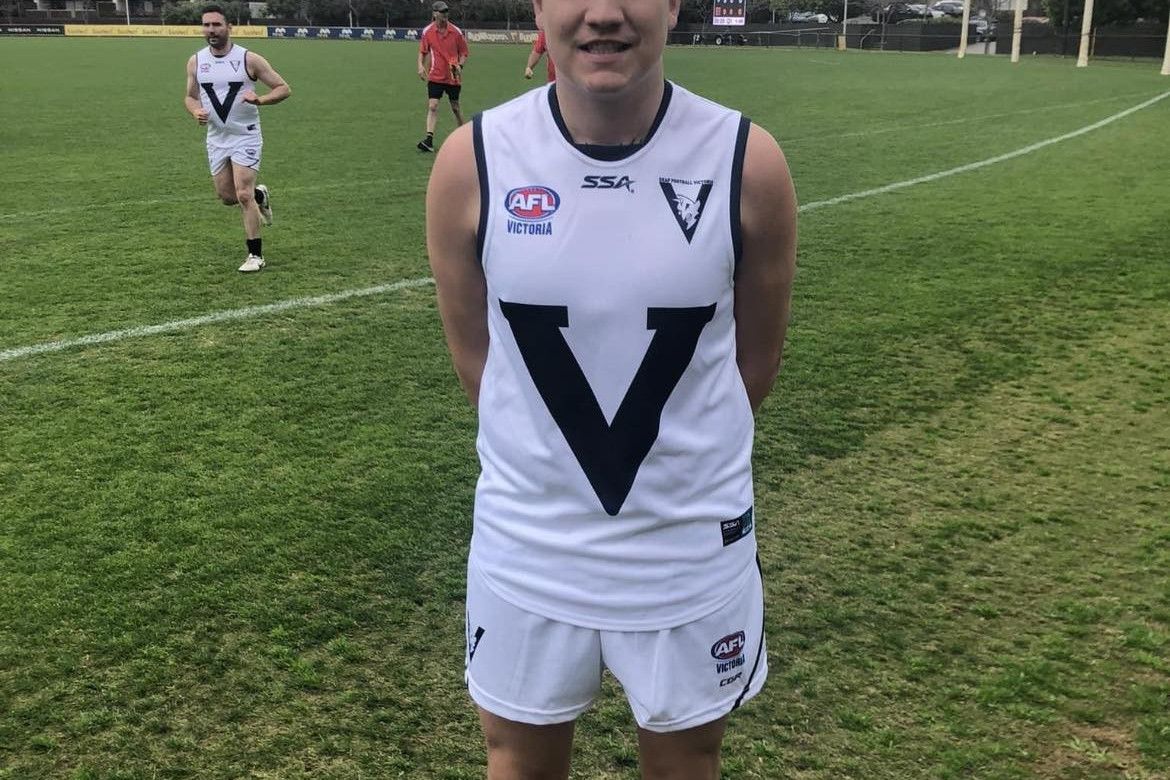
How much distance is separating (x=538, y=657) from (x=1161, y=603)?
2.97 meters

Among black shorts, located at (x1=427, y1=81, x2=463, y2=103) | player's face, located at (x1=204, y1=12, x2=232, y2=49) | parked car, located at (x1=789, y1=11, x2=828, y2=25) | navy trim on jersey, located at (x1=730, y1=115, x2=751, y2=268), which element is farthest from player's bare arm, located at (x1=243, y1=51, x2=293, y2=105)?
parked car, located at (x1=789, y1=11, x2=828, y2=25)

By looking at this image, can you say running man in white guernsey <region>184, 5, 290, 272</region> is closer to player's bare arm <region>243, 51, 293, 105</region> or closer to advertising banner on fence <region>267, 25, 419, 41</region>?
player's bare arm <region>243, 51, 293, 105</region>

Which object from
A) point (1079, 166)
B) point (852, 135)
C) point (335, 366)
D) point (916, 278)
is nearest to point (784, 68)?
point (852, 135)

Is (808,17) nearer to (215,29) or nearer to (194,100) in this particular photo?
(194,100)

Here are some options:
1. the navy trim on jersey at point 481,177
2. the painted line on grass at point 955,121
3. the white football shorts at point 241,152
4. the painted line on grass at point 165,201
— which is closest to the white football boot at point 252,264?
the white football shorts at point 241,152

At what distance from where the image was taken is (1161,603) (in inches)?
148

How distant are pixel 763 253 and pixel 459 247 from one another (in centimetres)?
53

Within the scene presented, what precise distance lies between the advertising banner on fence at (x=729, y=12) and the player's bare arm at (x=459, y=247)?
70.2m

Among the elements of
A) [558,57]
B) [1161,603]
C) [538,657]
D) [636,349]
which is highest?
[558,57]

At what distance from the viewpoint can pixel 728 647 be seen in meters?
1.84

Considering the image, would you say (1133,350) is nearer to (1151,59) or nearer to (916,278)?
(916,278)

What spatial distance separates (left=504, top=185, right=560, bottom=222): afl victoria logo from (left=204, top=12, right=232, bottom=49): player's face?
7415 mm

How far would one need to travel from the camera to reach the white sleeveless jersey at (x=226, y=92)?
8.35 m

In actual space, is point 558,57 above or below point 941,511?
above
